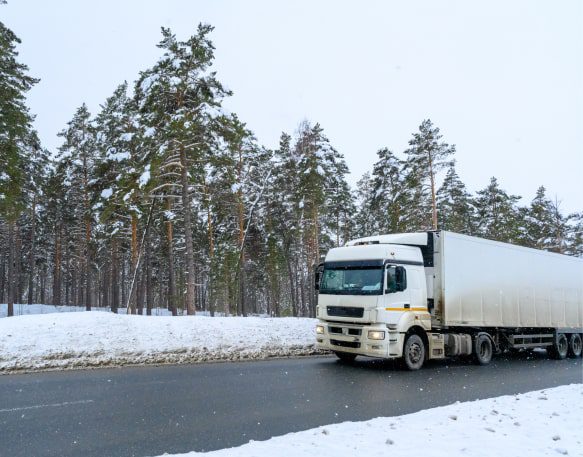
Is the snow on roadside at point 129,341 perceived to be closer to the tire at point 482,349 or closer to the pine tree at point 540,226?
the tire at point 482,349

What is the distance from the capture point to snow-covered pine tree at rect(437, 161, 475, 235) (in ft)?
119

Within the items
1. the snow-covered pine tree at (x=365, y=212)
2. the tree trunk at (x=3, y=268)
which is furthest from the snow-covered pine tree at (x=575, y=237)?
the tree trunk at (x=3, y=268)

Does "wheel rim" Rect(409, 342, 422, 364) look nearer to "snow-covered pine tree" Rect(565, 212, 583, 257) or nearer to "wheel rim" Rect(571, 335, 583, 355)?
"wheel rim" Rect(571, 335, 583, 355)

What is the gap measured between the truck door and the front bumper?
1.73 feet

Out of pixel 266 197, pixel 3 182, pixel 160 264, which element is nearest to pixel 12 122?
pixel 3 182

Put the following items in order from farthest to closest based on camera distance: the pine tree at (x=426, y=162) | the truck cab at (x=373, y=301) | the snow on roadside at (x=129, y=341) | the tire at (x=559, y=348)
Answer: the pine tree at (x=426, y=162), the tire at (x=559, y=348), the snow on roadside at (x=129, y=341), the truck cab at (x=373, y=301)

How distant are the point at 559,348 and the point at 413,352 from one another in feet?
27.5

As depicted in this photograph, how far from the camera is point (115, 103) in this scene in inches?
1176

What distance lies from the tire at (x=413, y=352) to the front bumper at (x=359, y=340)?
0.44 meters

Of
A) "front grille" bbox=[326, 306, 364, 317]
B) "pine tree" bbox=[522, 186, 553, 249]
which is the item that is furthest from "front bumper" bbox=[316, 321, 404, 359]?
"pine tree" bbox=[522, 186, 553, 249]

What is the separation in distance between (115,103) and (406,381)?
27.6 metres

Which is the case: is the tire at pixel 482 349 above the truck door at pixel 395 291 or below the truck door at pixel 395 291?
below

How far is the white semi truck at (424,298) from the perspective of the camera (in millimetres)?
11492

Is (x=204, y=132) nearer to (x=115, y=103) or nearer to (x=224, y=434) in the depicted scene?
(x=115, y=103)
